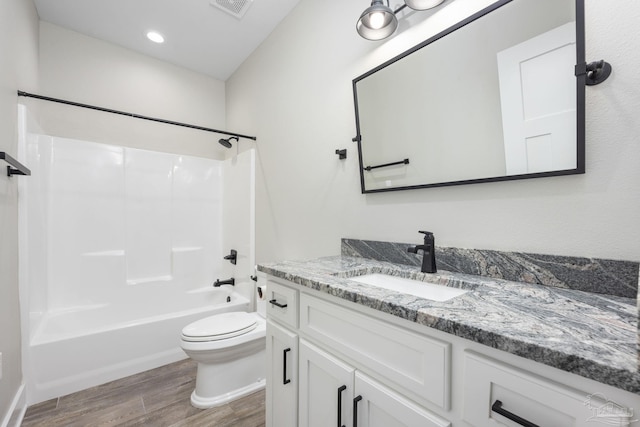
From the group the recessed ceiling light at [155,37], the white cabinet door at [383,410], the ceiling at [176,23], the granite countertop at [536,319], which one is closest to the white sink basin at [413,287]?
the granite countertop at [536,319]

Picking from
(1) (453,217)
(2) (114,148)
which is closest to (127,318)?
(2) (114,148)

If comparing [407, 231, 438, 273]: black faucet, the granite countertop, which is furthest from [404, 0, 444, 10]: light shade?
the granite countertop

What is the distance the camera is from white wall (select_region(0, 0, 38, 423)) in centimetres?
145

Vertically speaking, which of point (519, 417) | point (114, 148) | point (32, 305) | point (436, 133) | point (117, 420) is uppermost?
point (114, 148)

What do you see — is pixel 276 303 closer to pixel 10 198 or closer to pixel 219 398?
pixel 219 398

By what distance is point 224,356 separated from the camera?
177 centimetres

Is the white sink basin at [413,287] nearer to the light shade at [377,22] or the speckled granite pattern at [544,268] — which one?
the speckled granite pattern at [544,268]

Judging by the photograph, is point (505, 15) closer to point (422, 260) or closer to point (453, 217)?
point (453, 217)

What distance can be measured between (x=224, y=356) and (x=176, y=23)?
103 inches

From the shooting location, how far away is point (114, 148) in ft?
8.50

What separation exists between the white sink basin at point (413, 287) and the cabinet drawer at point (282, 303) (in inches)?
10.6

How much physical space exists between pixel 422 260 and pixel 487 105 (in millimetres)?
659

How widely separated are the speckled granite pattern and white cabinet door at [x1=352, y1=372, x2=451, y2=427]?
1.89ft

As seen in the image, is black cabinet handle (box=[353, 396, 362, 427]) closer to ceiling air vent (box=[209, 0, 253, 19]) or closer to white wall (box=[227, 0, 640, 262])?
white wall (box=[227, 0, 640, 262])
